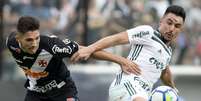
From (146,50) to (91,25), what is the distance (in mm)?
5233

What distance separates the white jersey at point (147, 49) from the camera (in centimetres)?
707

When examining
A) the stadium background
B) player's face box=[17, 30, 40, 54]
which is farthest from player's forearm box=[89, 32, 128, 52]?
the stadium background

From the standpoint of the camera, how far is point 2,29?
11969 millimetres

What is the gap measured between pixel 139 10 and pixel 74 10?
3.74 feet

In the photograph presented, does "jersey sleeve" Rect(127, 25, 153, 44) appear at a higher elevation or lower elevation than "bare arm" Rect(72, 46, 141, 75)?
higher

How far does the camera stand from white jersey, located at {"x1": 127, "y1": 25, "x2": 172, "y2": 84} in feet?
23.2

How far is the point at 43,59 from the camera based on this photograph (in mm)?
7258

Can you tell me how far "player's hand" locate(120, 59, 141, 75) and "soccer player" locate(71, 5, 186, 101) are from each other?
42 millimetres

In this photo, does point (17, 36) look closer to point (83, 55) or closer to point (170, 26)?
point (83, 55)

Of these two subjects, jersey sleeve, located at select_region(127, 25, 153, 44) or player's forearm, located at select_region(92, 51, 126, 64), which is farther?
jersey sleeve, located at select_region(127, 25, 153, 44)

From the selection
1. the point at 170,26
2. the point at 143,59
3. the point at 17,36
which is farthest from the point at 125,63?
the point at 17,36

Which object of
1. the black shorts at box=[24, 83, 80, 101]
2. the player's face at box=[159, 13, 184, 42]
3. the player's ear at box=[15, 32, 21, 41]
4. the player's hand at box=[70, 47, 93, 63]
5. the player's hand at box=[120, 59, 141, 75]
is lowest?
the black shorts at box=[24, 83, 80, 101]

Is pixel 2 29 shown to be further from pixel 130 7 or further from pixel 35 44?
pixel 35 44

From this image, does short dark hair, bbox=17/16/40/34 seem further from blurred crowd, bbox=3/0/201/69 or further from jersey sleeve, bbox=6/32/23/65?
blurred crowd, bbox=3/0/201/69
